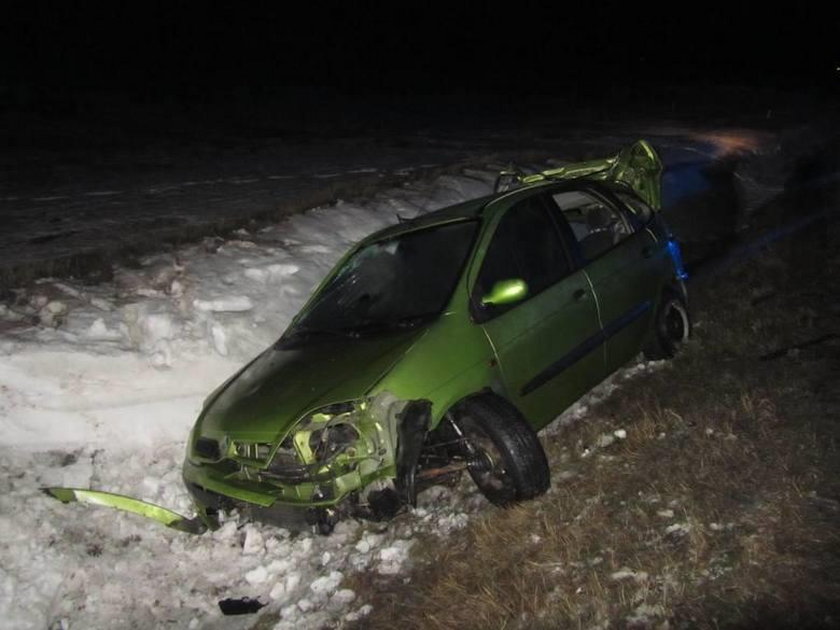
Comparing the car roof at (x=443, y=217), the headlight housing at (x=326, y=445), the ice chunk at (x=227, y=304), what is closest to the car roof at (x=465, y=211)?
the car roof at (x=443, y=217)

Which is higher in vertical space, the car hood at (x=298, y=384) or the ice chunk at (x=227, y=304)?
the car hood at (x=298, y=384)

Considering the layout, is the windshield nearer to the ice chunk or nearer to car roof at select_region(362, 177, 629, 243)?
car roof at select_region(362, 177, 629, 243)

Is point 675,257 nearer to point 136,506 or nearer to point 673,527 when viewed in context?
point 673,527

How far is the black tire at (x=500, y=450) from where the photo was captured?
389 centimetres

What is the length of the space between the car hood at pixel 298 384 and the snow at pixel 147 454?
74cm

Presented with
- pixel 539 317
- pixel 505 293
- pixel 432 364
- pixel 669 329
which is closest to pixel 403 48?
Answer: pixel 669 329

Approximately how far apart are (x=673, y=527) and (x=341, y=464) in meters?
1.65

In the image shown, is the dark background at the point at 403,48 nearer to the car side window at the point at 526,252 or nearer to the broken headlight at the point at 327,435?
the car side window at the point at 526,252

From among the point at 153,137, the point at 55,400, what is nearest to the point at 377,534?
the point at 55,400

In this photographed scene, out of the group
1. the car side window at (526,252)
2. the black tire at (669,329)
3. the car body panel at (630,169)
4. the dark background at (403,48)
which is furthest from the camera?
the dark background at (403,48)

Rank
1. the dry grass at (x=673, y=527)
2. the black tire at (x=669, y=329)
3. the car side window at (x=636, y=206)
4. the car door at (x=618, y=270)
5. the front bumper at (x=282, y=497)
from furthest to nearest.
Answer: the car side window at (x=636, y=206)
the black tire at (x=669, y=329)
the car door at (x=618, y=270)
the front bumper at (x=282, y=497)
the dry grass at (x=673, y=527)

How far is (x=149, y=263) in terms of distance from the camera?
24.3 feet

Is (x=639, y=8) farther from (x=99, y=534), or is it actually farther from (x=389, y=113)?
(x=99, y=534)

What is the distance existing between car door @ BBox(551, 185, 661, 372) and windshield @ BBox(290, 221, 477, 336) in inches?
36.8
